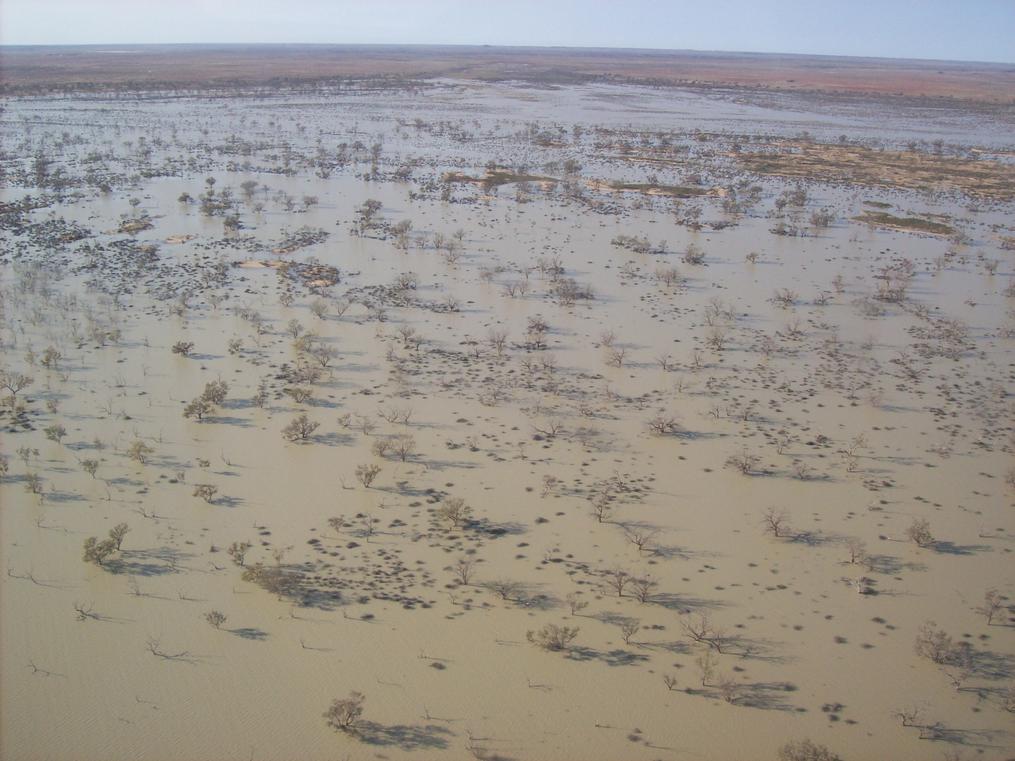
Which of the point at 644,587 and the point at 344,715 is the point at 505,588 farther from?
the point at 344,715

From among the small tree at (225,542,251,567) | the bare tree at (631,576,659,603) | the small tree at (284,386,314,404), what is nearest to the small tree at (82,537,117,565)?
the small tree at (225,542,251,567)

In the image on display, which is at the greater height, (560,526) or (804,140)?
(804,140)

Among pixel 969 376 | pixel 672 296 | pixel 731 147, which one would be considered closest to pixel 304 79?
pixel 731 147

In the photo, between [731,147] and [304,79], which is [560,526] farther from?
[304,79]

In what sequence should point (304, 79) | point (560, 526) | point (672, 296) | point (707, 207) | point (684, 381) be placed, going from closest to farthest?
point (560, 526) < point (684, 381) < point (672, 296) < point (707, 207) < point (304, 79)

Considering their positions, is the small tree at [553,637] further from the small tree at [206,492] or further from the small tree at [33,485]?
the small tree at [33,485]

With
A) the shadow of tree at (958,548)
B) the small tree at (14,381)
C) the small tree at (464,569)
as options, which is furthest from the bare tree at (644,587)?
the small tree at (14,381)

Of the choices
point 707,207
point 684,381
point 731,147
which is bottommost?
point 684,381
